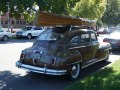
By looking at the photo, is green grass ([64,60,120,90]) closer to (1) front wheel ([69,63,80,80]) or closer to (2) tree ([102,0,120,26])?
(1) front wheel ([69,63,80,80])

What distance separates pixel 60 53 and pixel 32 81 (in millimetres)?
1259

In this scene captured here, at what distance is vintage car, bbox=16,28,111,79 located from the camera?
8586 millimetres

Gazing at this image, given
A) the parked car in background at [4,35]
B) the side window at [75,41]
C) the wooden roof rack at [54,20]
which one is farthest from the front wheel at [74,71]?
the parked car in background at [4,35]

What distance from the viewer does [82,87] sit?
25.6ft

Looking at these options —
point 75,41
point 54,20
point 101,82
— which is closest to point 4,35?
point 54,20

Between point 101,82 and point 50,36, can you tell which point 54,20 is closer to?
point 50,36

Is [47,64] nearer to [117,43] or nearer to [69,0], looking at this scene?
[69,0]

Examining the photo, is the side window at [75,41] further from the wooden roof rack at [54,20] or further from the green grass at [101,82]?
the green grass at [101,82]

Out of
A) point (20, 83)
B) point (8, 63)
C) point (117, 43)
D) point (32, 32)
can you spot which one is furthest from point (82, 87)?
point (32, 32)

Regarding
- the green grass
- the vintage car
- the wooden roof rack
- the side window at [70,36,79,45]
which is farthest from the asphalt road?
the wooden roof rack

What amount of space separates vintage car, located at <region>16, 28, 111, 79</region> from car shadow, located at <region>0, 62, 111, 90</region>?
361 millimetres

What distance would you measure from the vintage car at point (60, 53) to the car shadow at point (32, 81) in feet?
1.18

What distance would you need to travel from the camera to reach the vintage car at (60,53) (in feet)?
28.2

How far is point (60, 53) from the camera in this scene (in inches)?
345
